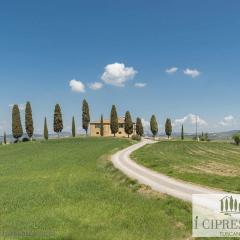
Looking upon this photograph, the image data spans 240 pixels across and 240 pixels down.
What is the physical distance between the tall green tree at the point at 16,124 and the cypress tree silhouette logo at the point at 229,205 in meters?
94.0

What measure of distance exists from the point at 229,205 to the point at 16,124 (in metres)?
95.8

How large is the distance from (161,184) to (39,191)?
990cm

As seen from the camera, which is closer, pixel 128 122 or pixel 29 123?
pixel 29 123

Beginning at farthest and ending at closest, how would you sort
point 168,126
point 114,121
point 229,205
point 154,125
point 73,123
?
point 168,126 → point 154,125 → point 73,123 → point 114,121 → point 229,205

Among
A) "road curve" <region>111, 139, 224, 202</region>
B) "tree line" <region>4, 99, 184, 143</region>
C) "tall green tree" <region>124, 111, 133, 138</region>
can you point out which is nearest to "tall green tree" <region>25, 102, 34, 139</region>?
"tree line" <region>4, 99, 184, 143</region>

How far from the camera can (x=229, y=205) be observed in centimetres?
2298

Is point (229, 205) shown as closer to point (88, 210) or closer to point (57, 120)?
point (88, 210)

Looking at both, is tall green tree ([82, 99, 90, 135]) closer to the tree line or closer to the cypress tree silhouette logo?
the tree line

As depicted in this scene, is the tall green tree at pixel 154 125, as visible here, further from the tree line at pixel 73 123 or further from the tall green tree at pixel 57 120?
the tall green tree at pixel 57 120

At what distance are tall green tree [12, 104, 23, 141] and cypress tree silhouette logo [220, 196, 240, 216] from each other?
3699 inches

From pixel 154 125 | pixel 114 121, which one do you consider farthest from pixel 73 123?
pixel 154 125

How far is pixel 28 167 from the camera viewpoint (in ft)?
170

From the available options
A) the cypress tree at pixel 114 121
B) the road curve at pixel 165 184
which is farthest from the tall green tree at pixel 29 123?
the road curve at pixel 165 184

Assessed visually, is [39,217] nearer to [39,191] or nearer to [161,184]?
[39,191]
